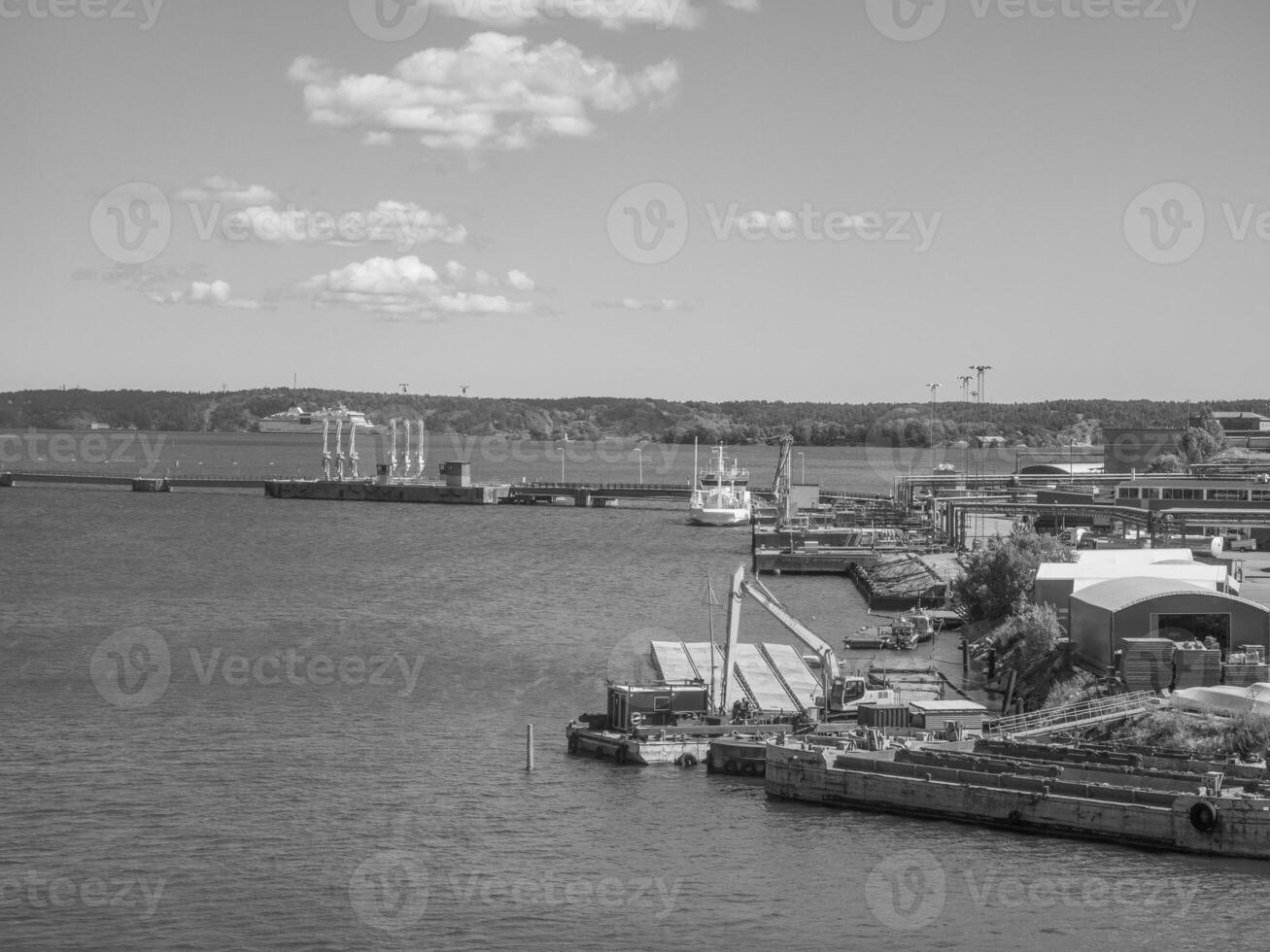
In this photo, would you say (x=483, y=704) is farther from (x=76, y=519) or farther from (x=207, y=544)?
(x=76, y=519)

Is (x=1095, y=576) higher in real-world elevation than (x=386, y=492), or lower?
higher

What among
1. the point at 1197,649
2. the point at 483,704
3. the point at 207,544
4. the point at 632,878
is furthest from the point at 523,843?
the point at 207,544

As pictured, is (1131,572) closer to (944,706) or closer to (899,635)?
(899,635)

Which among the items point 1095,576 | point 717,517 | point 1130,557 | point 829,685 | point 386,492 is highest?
point 1130,557

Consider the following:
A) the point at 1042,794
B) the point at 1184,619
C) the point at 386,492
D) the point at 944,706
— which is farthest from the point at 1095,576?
the point at 386,492

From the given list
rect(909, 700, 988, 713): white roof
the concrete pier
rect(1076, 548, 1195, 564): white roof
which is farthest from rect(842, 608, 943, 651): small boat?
the concrete pier

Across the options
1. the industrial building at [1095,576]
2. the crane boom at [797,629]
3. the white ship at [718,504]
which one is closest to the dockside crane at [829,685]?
the crane boom at [797,629]

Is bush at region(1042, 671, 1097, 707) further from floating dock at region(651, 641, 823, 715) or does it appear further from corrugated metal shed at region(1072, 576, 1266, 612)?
floating dock at region(651, 641, 823, 715)
